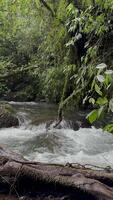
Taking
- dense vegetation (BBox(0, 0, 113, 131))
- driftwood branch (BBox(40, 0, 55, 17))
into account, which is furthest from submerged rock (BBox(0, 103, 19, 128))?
driftwood branch (BBox(40, 0, 55, 17))

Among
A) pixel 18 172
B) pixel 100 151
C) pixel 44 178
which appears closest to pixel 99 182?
pixel 44 178

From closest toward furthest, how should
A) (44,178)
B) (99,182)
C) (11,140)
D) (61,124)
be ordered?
(99,182) < (44,178) < (11,140) < (61,124)

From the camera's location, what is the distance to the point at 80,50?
9070mm

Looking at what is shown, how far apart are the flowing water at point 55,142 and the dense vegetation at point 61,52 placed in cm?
65

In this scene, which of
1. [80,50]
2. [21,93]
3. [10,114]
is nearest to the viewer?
[80,50]

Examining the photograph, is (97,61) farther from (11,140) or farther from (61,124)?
(61,124)

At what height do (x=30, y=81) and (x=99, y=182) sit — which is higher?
(x=99, y=182)

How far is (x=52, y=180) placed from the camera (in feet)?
11.8

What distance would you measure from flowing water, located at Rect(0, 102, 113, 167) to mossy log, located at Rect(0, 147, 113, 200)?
243 cm

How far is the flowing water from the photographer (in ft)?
21.7

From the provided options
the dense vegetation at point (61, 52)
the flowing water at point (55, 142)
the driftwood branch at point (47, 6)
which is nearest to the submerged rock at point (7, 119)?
the flowing water at point (55, 142)

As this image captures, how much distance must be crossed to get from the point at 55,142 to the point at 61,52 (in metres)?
2.27

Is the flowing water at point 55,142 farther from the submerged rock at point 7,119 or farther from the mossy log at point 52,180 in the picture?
the mossy log at point 52,180

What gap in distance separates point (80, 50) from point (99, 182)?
19.7ft
